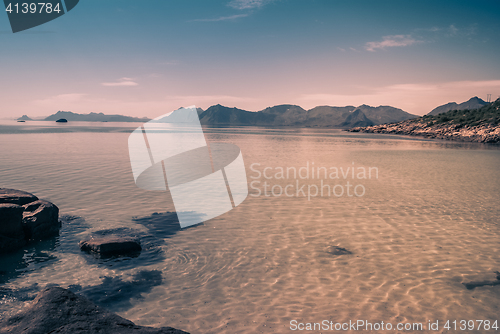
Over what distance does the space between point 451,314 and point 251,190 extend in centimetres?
1146

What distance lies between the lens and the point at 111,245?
27.7 feet

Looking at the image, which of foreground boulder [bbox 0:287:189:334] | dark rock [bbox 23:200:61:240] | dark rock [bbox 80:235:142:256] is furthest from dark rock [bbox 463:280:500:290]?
dark rock [bbox 23:200:61:240]

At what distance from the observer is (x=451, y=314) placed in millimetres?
6051

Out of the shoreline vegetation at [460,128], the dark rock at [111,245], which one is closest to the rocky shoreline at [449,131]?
the shoreline vegetation at [460,128]

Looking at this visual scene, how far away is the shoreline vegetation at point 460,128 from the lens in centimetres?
6636

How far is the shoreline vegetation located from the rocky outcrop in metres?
78.5

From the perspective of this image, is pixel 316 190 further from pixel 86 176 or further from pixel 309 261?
pixel 86 176

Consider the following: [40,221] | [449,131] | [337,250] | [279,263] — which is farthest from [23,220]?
[449,131]

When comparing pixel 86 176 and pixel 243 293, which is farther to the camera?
pixel 86 176

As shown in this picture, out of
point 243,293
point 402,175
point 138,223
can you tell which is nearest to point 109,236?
point 138,223

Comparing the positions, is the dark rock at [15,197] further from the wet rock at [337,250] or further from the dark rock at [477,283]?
the dark rock at [477,283]

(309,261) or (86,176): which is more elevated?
(86,176)

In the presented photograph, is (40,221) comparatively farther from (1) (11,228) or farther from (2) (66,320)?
(2) (66,320)

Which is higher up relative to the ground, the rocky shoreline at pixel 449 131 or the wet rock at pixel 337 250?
the rocky shoreline at pixel 449 131
